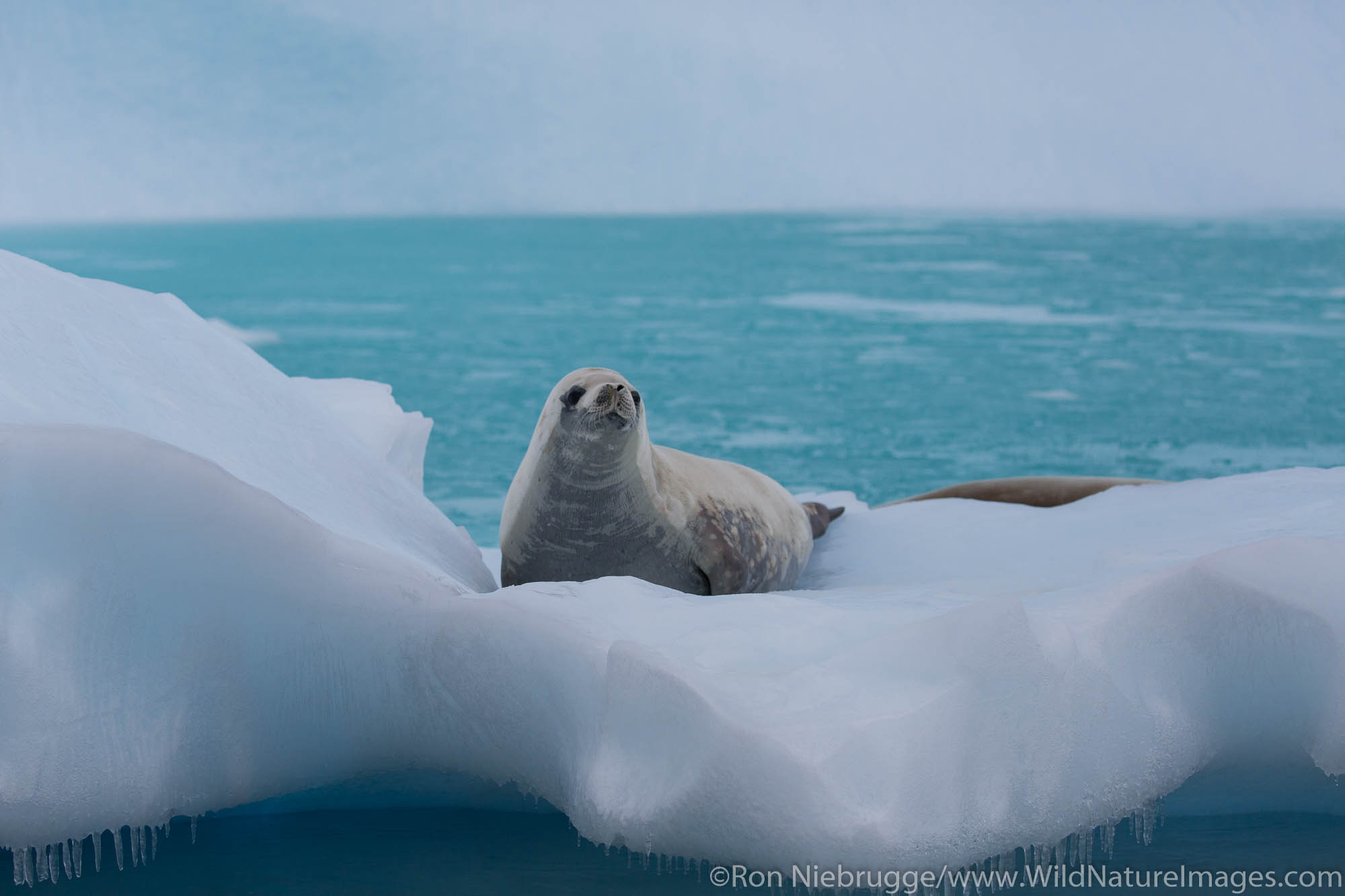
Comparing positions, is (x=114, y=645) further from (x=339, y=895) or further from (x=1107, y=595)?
(x=1107, y=595)

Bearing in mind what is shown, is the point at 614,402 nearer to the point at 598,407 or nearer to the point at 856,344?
the point at 598,407

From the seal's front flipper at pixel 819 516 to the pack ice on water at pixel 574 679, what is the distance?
125 centimetres

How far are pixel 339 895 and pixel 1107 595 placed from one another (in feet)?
3.51

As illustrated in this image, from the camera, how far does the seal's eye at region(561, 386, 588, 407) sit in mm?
2105

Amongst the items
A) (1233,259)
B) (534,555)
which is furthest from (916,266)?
(534,555)

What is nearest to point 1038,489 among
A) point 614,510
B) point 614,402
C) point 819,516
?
point 819,516

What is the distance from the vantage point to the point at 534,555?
87.6 inches

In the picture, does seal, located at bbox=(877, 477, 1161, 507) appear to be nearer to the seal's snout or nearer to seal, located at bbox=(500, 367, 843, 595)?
seal, located at bbox=(500, 367, 843, 595)

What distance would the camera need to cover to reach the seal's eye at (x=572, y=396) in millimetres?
2105

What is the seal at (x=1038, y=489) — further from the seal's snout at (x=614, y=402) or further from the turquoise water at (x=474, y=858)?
the turquoise water at (x=474, y=858)

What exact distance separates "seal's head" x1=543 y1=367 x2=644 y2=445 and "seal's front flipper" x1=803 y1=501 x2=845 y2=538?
1.00 m

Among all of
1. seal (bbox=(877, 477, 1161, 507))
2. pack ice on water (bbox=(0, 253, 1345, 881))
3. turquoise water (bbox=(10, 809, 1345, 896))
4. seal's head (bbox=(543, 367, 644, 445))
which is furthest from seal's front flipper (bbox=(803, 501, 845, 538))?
turquoise water (bbox=(10, 809, 1345, 896))

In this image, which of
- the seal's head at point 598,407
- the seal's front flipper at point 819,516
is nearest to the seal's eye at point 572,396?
the seal's head at point 598,407

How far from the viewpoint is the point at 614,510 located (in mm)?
2184
